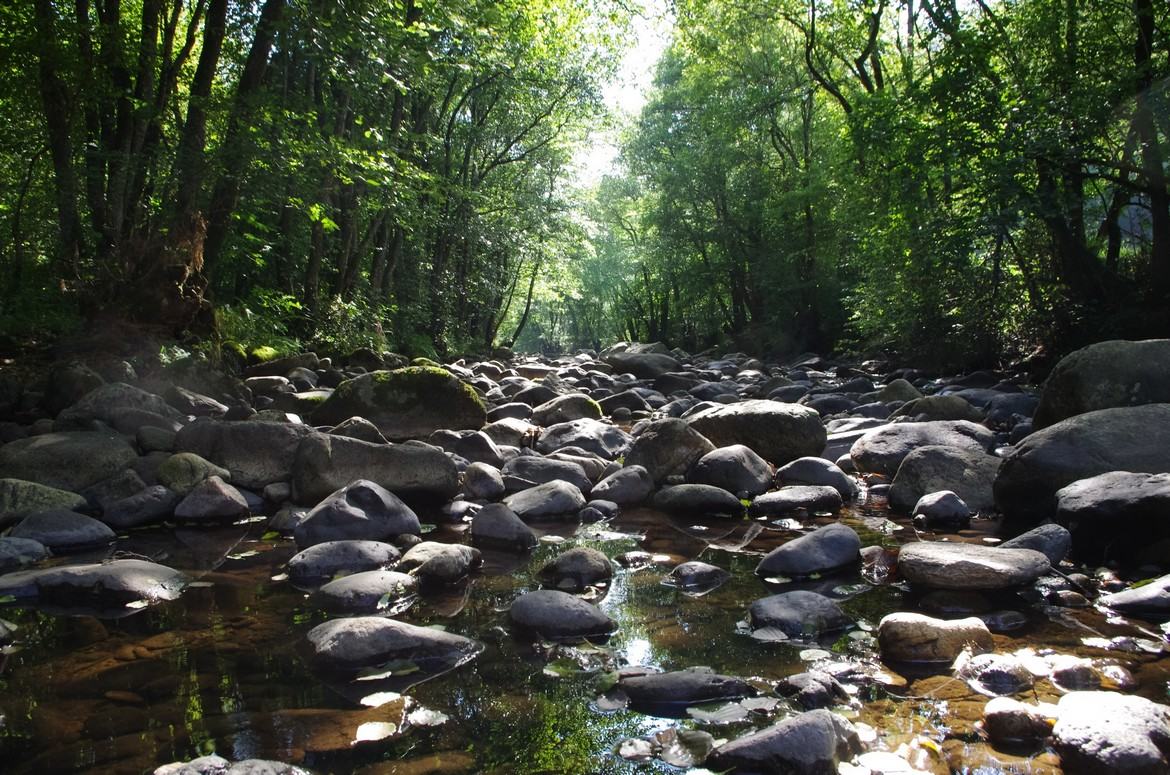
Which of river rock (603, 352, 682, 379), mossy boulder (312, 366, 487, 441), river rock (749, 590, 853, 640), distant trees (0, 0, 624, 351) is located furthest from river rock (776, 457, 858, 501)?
river rock (603, 352, 682, 379)

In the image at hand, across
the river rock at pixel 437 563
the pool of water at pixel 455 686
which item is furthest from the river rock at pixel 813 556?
the river rock at pixel 437 563

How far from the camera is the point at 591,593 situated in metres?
4.18

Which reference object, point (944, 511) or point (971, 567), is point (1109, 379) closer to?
point (944, 511)

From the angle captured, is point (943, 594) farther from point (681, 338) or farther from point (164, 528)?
point (681, 338)

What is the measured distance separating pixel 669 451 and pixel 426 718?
14.9 ft

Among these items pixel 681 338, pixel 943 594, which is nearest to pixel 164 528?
pixel 943 594

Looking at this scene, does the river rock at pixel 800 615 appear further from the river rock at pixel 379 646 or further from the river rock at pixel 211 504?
the river rock at pixel 211 504

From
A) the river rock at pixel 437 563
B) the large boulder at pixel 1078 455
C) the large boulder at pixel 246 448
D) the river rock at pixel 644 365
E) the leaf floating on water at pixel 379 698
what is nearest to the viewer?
the leaf floating on water at pixel 379 698

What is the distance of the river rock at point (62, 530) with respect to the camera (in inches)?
188

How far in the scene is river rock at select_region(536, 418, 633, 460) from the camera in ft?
26.9

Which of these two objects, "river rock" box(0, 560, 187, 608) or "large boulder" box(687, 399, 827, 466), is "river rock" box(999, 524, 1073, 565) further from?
"river rock" box(0, 560, 187, 608)

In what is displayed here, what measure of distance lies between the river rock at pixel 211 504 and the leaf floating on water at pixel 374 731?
3504 millimetres

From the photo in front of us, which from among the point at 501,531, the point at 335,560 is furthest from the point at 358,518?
the point at 501,531

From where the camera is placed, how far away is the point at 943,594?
12.9 feet
